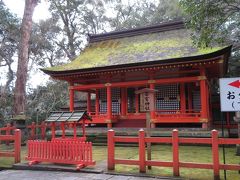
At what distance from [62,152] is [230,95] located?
5.26 metres

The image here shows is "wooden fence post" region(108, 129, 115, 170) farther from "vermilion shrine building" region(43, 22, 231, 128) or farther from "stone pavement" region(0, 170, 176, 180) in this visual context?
"vermilion shrine building" region(43, 22, 231, 128)

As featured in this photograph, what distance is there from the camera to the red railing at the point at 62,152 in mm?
8180

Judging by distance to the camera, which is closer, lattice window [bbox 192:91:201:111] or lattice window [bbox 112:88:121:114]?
lattice window [bbox 192:91:201:111]

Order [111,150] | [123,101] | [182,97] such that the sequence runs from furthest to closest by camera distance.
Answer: [123,101], [182,97], [111,150]

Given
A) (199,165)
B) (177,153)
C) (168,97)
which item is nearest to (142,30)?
(168,97)

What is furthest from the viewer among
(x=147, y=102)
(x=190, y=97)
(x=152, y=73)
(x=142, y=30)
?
(x=142, y=30)

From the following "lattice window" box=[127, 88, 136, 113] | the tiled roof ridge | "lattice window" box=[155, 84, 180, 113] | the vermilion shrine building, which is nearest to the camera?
the vermilion shrine building

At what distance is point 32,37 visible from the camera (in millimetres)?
28625

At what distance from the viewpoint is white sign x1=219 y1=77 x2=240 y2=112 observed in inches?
262

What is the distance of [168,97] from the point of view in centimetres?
1647

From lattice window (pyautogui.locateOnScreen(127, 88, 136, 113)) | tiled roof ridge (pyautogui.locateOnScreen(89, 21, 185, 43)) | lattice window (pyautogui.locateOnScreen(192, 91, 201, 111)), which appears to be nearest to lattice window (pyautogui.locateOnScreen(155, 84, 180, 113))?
lattice window (pyautogui.locateOnScreen(192, 91, 201, 111))

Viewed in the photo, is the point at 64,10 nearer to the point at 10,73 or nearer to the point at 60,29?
the point at 60,29

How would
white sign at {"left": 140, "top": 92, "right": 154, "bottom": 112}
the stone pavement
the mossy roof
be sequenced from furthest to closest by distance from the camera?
the mossy roof, white sign at {"left": 140, "top": 92, "right": 154, "bottom": 112}, the stone pavement

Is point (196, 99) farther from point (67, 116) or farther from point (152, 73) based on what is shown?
point (67, 116)
